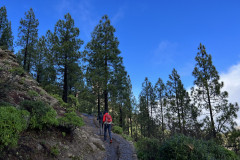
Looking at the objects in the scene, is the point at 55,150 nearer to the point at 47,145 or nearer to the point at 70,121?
the point at 47,145

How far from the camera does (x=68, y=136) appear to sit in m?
7.59

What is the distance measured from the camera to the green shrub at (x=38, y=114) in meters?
6.06

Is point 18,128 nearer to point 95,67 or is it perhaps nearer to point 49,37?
point 95,67

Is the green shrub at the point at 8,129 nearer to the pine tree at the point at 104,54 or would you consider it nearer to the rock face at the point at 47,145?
the rock face at the point at 47,145

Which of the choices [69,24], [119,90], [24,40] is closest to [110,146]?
[119,90]

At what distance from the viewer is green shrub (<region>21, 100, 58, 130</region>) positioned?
6056 mm

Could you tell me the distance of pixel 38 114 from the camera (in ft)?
20.4

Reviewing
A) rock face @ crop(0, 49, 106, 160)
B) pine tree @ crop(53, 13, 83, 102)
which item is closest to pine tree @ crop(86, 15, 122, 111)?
pine tree @ crop(53, 13, 83, 102)

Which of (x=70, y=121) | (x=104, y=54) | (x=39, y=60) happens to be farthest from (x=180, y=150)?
(x=39, y=60)

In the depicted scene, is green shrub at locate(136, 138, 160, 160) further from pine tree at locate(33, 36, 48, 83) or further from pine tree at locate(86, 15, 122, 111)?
pine tree at locate(33, 36, 48, 83)

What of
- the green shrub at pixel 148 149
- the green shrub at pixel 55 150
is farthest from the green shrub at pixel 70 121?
the green shrub at pixel 148 149

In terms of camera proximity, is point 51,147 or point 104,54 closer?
point 51,147

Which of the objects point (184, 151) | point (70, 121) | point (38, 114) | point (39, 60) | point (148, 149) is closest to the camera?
point (38, 114)

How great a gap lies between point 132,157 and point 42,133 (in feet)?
16.6
